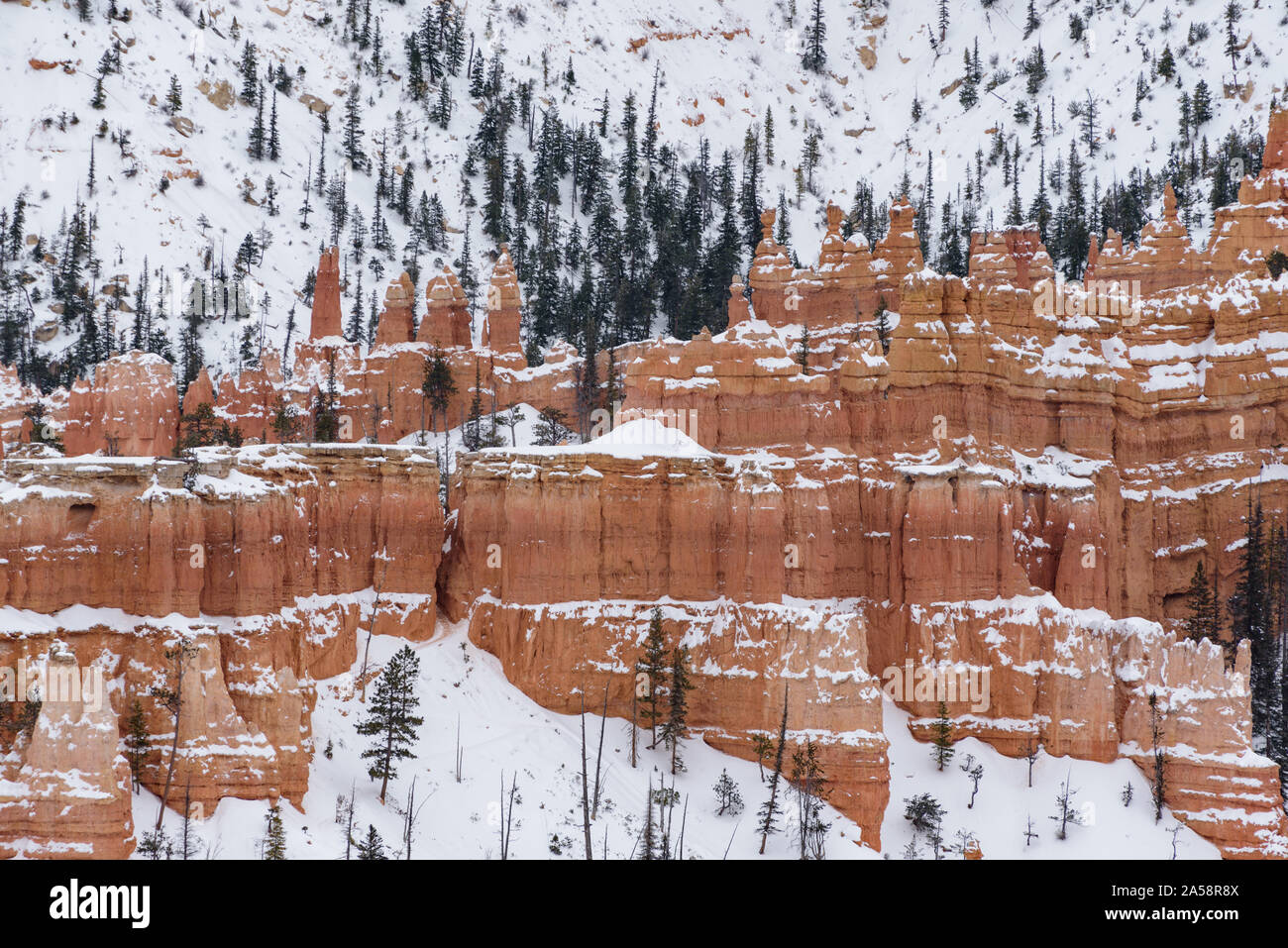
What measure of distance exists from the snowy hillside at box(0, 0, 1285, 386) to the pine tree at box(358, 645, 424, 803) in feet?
183

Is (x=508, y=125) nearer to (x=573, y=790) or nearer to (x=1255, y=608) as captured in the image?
(x=1255, y=608)

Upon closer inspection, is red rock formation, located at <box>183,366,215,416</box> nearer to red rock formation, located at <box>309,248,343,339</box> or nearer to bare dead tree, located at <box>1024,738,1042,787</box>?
red rock formation, located at <box>309,248,343,339</box>

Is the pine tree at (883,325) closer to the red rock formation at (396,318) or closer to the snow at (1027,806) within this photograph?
the snow at (1027,806)

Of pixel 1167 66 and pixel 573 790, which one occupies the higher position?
pixel 1167 66

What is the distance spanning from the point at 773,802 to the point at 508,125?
10698cm

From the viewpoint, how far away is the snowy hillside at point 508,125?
123 m

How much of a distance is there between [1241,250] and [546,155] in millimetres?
72163

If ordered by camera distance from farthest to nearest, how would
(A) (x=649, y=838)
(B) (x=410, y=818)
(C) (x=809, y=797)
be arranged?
(C) (x=809, y=797), (A) (x=649, y=838), (B) (x=410, y=818)

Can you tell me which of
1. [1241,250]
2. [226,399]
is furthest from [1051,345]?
[226,399]

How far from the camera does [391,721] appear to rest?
55812 mm

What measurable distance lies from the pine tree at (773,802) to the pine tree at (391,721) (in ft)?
39.2

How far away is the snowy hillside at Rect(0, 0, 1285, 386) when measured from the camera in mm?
122875

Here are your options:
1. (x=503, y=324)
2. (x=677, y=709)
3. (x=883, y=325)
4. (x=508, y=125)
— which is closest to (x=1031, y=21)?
(x=508, y=125)

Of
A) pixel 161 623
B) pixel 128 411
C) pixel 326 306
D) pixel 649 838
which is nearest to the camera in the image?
pixel 161 623
